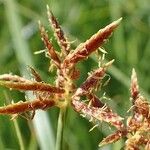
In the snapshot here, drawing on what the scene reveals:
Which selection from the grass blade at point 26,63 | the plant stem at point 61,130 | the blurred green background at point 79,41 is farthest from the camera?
the blurred green background at point 79,41

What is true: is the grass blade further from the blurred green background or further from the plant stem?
the plant stem

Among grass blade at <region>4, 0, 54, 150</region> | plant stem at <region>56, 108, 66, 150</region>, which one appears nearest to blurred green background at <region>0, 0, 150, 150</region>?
grass blade at <region>4, 0, 54, 150</region>

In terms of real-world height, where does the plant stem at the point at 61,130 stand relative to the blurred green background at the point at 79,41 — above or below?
below

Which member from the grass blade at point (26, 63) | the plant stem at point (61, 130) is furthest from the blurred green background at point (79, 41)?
the plant stem at point (61, 130)

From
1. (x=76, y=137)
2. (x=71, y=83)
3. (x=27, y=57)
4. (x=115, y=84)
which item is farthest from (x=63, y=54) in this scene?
(x=115, y=84)

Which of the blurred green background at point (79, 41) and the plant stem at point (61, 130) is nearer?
the plant stem at point (61, 130)

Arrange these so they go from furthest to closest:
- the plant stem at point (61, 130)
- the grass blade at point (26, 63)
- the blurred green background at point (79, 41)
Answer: the blurred green background at point (79, 41) → the grass blade at point (26, 63) → the plant stem at point (61, 130)

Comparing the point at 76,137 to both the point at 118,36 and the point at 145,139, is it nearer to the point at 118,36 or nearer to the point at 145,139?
the point at 118,36

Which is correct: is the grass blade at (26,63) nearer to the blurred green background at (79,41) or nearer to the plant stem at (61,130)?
the blurred green background at (79,41)
